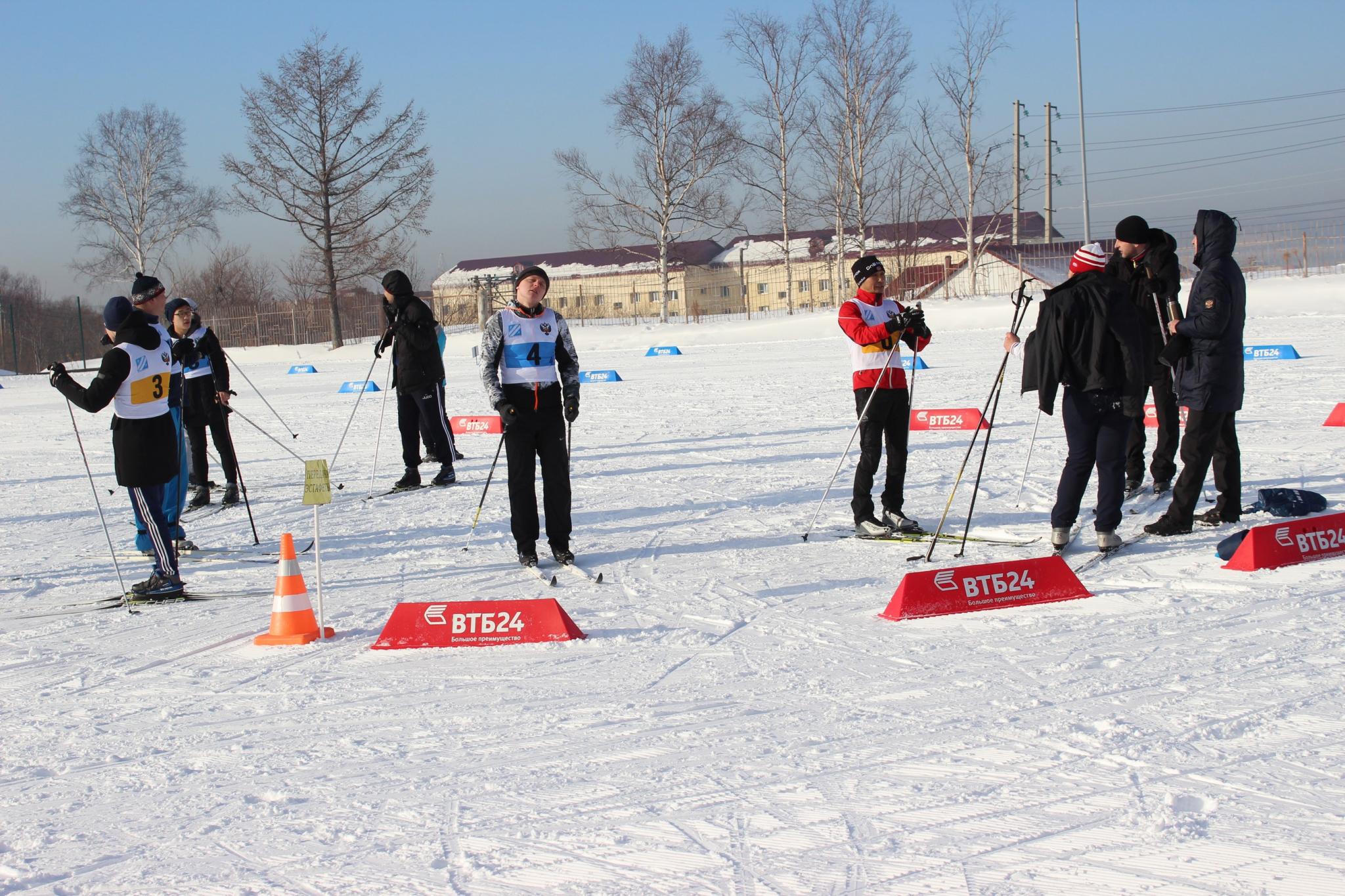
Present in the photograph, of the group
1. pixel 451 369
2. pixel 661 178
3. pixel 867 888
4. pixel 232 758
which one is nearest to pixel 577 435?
pixel 232 758

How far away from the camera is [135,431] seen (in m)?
5.98

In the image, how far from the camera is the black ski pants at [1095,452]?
601 cm

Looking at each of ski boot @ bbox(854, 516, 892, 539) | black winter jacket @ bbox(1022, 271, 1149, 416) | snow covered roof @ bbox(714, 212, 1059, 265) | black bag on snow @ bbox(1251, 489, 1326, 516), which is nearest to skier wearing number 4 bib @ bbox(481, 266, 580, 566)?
ski boot @ bbox(854, 516, 892, 539)

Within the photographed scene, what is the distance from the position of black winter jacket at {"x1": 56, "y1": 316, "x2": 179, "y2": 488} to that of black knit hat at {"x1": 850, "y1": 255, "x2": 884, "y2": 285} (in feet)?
13.6

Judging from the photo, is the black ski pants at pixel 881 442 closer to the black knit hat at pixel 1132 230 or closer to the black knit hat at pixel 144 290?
the black knit hat at pixel 1132 230

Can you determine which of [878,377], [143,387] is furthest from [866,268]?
[143,387]

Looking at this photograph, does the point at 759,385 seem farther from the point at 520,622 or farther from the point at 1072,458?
the point at 520,622

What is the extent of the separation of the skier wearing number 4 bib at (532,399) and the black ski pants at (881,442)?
185 centimetres

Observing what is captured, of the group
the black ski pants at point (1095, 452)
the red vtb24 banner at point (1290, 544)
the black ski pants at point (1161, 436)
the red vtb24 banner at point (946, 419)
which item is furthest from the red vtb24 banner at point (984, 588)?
the red vtb24 banner at point (946, 419)

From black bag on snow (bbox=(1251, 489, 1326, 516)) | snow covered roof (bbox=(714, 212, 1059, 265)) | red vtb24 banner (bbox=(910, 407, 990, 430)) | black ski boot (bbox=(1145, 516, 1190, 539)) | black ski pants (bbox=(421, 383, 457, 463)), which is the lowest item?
black ski boot (bbox=(1145, 516, 1190, 539))

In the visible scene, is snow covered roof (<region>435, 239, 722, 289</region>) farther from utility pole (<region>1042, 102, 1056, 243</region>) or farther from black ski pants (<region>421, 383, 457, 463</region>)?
black ski pants (<region>421, 383, 457, 463</region>)

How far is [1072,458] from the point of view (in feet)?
20.2

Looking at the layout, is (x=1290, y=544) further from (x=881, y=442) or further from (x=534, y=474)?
(x=534, y=474)

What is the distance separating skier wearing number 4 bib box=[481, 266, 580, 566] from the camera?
6.41 metres
